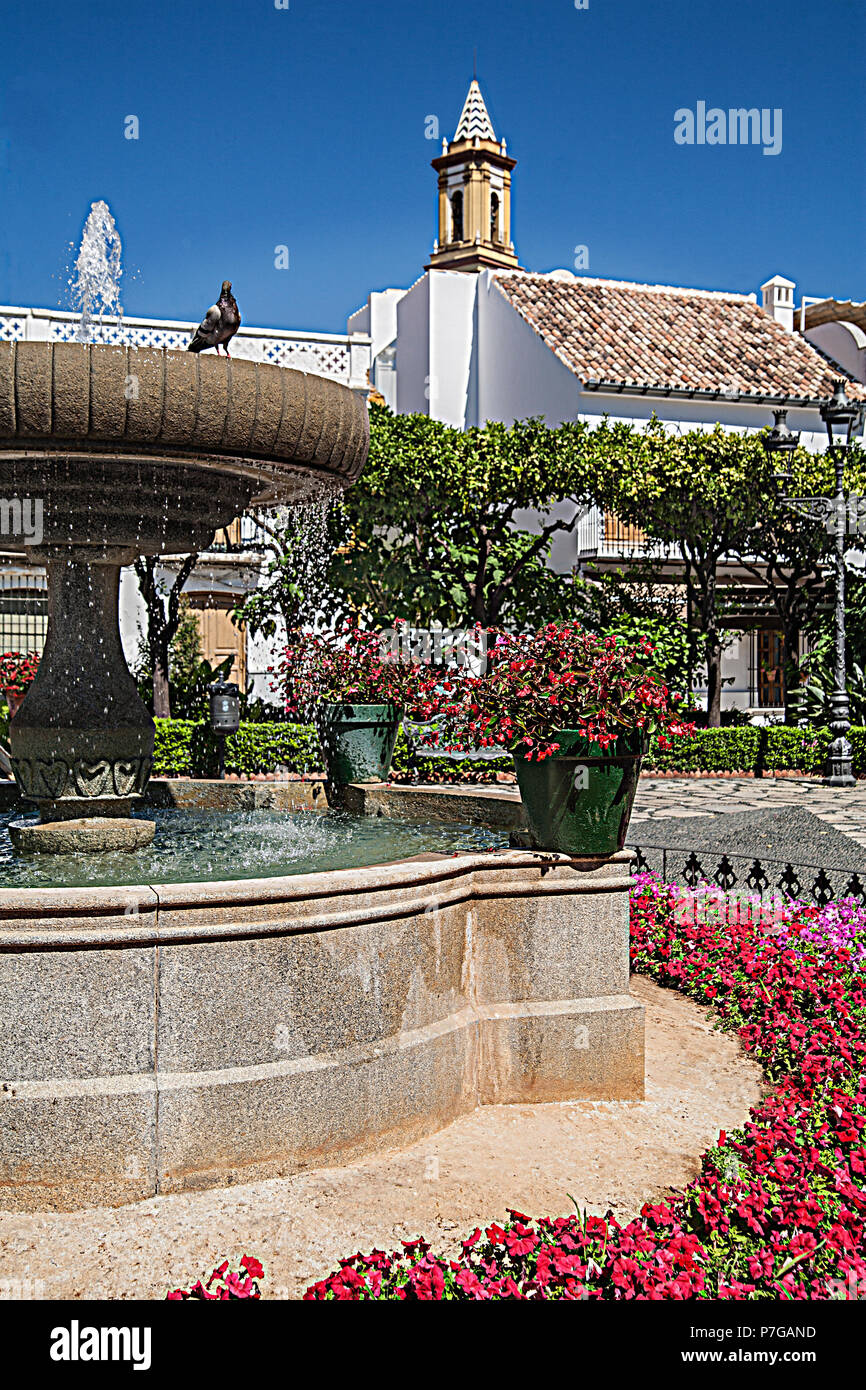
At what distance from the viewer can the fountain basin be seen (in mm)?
3705

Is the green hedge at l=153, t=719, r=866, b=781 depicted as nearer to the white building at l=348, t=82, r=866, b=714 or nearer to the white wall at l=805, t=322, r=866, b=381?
the white building at l=348, t=82, r=866, b=714

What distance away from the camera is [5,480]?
533 centimetres

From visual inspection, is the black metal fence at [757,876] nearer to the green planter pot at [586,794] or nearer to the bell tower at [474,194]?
the green planter pot at [586,794]

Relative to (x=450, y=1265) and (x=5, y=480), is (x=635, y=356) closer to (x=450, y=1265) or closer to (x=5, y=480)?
(x=5, y=480)

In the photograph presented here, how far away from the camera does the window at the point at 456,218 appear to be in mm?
39612

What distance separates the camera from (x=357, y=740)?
300 inches

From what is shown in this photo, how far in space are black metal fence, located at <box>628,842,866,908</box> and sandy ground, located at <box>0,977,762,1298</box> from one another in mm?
2092

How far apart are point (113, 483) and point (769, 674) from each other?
88.6 feet

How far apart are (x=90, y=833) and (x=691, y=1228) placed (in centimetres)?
333

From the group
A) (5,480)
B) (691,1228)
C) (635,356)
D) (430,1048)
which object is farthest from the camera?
(635,356)

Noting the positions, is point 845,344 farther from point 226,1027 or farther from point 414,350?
point 226,1027

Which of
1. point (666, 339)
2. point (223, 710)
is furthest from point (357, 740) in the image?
point (666, 339)

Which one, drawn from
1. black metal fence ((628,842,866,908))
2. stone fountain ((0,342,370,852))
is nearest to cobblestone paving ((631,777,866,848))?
black metal fence ((628,842,866,908))
